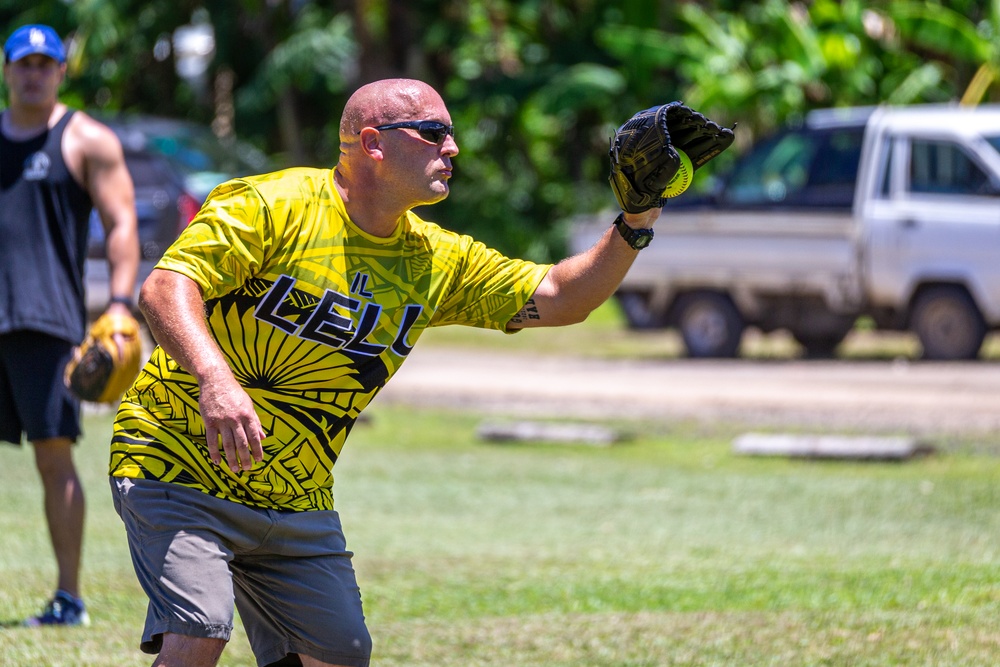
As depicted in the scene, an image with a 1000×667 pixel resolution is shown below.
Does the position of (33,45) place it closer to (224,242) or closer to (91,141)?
(91,141)

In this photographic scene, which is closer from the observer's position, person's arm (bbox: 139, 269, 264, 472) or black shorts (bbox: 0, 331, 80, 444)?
person's arm (bbox: 139, 269, 264, 472)

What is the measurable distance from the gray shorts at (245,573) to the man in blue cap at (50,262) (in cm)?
197

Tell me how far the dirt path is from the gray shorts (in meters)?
7.37

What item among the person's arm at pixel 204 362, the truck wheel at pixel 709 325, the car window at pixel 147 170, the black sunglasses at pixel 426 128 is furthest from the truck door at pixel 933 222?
the person's arm at pixel 204 362

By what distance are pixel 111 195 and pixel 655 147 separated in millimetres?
2604

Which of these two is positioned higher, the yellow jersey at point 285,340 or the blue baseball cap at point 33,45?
the blue baseball cap at point 33,45

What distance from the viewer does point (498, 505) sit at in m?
8.49

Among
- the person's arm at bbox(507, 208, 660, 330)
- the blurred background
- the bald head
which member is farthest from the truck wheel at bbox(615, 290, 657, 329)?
the bald head

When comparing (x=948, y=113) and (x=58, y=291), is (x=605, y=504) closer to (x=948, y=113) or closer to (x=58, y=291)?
(x=58, y=291)

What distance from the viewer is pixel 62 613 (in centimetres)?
562

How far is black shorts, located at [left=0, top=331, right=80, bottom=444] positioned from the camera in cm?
557

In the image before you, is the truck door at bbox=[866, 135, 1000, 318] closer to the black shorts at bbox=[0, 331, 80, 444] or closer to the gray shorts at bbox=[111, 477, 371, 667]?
the black shorts at bbox=[0, 331, 80, 444]

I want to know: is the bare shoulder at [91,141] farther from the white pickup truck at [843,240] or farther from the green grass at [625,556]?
the white pickup truck at [843,240]

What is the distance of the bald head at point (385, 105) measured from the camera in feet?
12.5
